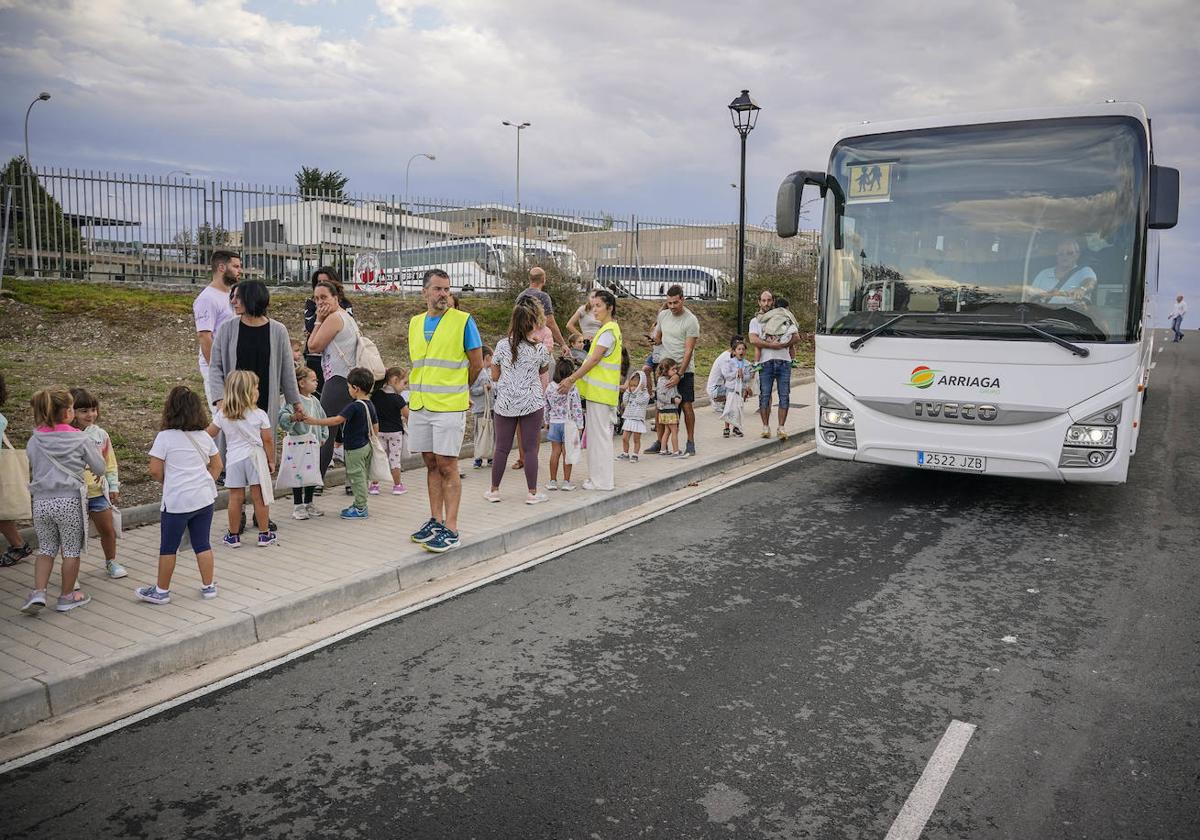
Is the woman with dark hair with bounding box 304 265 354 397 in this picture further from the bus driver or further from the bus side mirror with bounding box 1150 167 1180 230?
the bus side mirror with bounding box 1150 167 1180 230

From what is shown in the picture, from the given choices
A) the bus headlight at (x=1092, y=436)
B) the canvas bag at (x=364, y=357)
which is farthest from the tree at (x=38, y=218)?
the bus headlight at (x=1092, y=436)

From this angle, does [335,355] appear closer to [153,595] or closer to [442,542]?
[442,542]

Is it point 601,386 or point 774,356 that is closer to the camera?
point 601,386

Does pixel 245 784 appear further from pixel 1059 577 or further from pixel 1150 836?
pixel 1059 577

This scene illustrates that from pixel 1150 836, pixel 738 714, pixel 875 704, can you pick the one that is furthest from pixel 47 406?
pixel 1150 836

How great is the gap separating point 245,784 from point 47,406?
2.93 m

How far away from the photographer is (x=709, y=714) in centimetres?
428

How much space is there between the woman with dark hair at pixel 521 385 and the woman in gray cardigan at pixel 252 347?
186cm

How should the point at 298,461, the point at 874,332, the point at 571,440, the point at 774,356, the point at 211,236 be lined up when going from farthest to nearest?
the point at 211,236 → the point at 774,356 → the point at 571,440 → the point at 874,332 → the point at 298,461

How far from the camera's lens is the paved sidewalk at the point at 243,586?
4.50m

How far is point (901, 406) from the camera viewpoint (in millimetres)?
8070

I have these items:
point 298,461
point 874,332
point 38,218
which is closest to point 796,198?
point 874,332

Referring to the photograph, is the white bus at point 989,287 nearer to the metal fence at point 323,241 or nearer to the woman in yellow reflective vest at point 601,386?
the woman in yellow reflective vest at point 601,386

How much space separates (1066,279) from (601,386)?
4.14 meters
